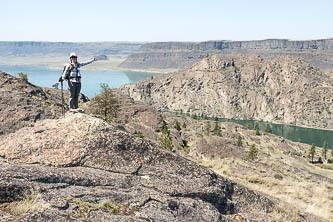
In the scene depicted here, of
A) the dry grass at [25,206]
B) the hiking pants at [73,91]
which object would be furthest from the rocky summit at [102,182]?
the hiking pants at [73,91]

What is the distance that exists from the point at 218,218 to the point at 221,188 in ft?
7.06

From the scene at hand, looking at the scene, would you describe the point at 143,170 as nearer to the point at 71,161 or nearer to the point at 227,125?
the point at 71,161

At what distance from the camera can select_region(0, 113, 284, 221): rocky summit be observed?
8914 millimetres

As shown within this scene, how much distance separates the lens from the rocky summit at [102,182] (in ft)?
29.2

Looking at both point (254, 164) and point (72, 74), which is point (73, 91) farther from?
point (254, 164)

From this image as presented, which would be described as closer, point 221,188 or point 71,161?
point 71,161

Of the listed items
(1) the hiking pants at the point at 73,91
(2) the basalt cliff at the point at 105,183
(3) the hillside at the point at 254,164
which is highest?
(1) the hiking pants at the point at 73,91

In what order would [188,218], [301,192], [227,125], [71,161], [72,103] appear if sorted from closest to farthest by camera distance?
1. [188,218]
2. [71,161]
3. [72,103]
4. [301,192]
5. [227,125]

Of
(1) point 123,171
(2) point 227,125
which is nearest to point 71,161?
(1) point 123,171

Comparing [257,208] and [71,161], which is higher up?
[71,161]

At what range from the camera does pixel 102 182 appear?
35.5 ft

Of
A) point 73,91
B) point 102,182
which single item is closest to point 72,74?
point 73,91

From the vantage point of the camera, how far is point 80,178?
10.7m

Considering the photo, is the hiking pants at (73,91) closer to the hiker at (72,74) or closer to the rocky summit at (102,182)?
the hiker at (72,74)
